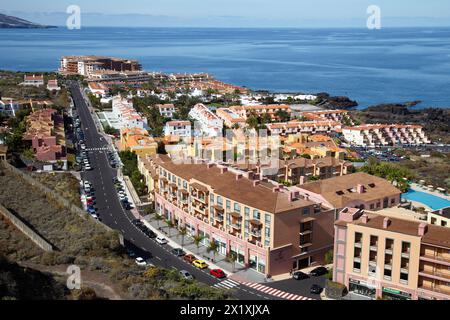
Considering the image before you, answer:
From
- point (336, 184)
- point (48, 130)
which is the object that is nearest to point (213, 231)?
point (336, 184)

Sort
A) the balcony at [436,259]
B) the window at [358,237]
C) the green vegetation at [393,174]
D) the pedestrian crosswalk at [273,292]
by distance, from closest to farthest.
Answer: the balcony at [436,259], the window at [358,237], the pedestrian crosswalk at [273,292], the green vegetation at [393,174]

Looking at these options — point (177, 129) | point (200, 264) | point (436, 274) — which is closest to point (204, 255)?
point (200, 264)

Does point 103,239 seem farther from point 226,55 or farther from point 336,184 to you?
point 226,55

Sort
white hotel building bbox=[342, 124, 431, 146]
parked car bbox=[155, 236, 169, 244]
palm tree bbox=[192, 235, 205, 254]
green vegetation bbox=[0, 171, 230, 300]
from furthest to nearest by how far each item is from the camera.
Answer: white hotel building bbox=[342, 124, 431, 146] < parked car bbox=[155, 236, 169, 244] < palm tree bbox=[192, 235, 205, 254] < green vegetation bbox=[0, 171, 230, 300]

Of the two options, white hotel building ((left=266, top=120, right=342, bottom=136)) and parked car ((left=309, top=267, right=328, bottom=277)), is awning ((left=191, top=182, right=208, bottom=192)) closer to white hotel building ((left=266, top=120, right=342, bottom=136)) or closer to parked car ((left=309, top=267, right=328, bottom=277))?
parked car ((left=309, top=267, right=328, bottom=277))

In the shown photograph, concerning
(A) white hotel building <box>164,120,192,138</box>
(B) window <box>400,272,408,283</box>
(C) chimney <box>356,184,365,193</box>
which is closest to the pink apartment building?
(A) white hotel building <box>164,120,192,138</box>

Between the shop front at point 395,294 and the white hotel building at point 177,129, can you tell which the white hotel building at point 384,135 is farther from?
the shop front at point 395,294

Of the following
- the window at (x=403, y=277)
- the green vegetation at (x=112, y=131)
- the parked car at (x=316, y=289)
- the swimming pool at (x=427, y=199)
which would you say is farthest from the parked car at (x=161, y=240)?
the green vegetation at (x=112, y=131)
